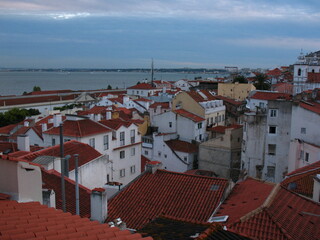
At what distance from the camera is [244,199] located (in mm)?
12188

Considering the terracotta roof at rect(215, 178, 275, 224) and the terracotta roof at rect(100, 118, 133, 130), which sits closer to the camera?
the terracotta roof at rect(215, 178, 275, 224)

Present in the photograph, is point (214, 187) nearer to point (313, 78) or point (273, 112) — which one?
point (273, 112)

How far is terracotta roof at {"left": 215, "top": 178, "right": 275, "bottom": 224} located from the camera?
1060 cm

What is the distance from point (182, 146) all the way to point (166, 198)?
2009 cm

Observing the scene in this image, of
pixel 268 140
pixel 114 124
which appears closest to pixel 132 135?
pixel 114 124

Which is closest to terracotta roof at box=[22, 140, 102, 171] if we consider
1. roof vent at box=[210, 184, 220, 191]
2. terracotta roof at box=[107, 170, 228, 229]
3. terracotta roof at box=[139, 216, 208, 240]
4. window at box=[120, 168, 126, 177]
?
terracotta roof at box=[107, 170, 228, 229]

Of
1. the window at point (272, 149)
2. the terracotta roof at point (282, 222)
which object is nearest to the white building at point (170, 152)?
the window at point (272, 149)

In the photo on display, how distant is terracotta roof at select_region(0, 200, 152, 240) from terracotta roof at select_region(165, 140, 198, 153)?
85.5 feet

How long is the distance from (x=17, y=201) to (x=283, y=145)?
70.3ft

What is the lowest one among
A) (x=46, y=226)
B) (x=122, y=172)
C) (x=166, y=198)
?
(x=122, y=172)

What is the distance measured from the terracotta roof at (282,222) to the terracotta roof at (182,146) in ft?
68.4

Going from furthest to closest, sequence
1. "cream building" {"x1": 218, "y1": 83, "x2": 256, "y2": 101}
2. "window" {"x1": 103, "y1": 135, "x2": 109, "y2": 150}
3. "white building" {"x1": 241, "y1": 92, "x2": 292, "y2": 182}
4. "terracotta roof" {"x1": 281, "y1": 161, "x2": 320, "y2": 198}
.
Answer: "cream building" {"x1": 218, "y1": 83, "x2": 256, "y2": 101} → "window" {"x1": 103, "y1": 135, "x2": 109, "y2": 150} → "white building" {"x1": 241, "y1": 92, "x2": 292, "y2": 182} → "terracotta roof" {"x1": 281, "y1": 161, "x2": 320, "y2": 198}

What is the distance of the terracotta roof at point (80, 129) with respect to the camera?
24953 mm

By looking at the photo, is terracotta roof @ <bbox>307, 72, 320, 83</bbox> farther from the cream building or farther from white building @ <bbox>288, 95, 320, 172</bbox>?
white building @ <bbox>288, 95, 320, 172</bbox>
